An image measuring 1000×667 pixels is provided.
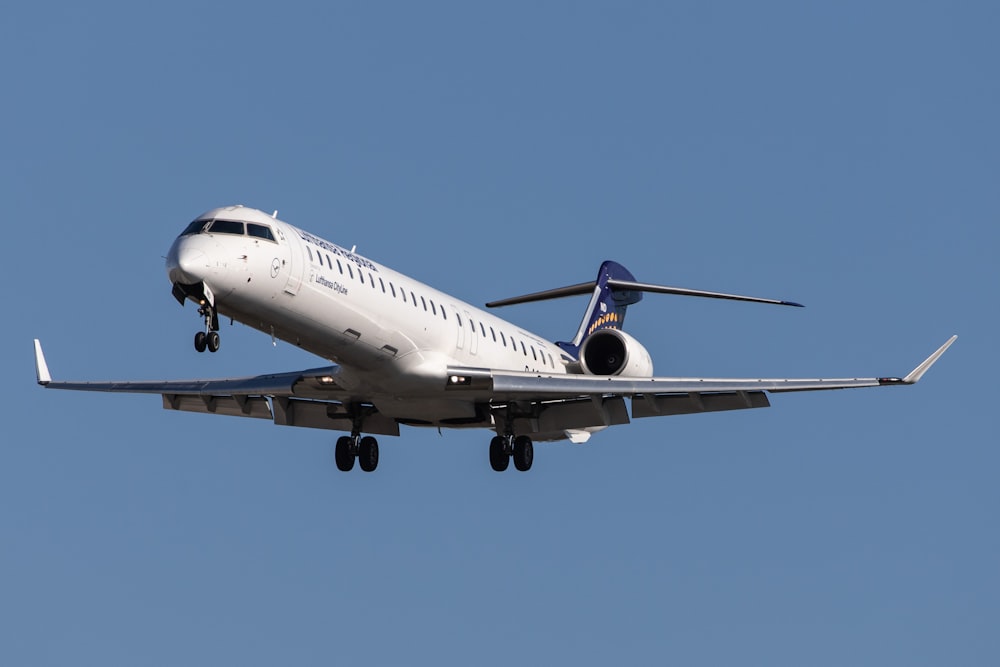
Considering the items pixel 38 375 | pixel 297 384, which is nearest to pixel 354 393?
pixel 297 384

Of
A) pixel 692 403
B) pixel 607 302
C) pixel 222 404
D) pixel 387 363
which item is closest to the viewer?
pixel 387 363

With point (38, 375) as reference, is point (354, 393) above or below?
below

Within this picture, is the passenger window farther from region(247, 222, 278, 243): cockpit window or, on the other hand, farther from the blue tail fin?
the blue tail fin

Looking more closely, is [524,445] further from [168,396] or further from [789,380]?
[168,396]

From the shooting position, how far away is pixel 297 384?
2609cm

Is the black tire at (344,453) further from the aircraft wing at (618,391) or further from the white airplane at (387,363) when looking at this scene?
the aircraft wing at (618,391)

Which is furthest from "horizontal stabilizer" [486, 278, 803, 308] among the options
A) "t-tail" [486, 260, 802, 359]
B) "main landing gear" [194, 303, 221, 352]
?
"main landing gear" [194, 303, 221, 352]

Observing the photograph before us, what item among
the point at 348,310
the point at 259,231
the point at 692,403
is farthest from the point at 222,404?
the point at 692,403

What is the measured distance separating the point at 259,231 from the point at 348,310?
1.77 metres

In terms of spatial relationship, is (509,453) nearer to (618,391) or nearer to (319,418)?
(618,391)

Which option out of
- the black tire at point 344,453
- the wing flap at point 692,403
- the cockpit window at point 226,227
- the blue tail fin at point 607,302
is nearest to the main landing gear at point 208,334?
the cockpit window at point 226,227

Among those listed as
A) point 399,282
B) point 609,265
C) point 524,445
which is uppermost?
point 609,265

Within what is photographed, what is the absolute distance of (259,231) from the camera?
22.7 metres

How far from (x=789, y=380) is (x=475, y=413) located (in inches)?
197
